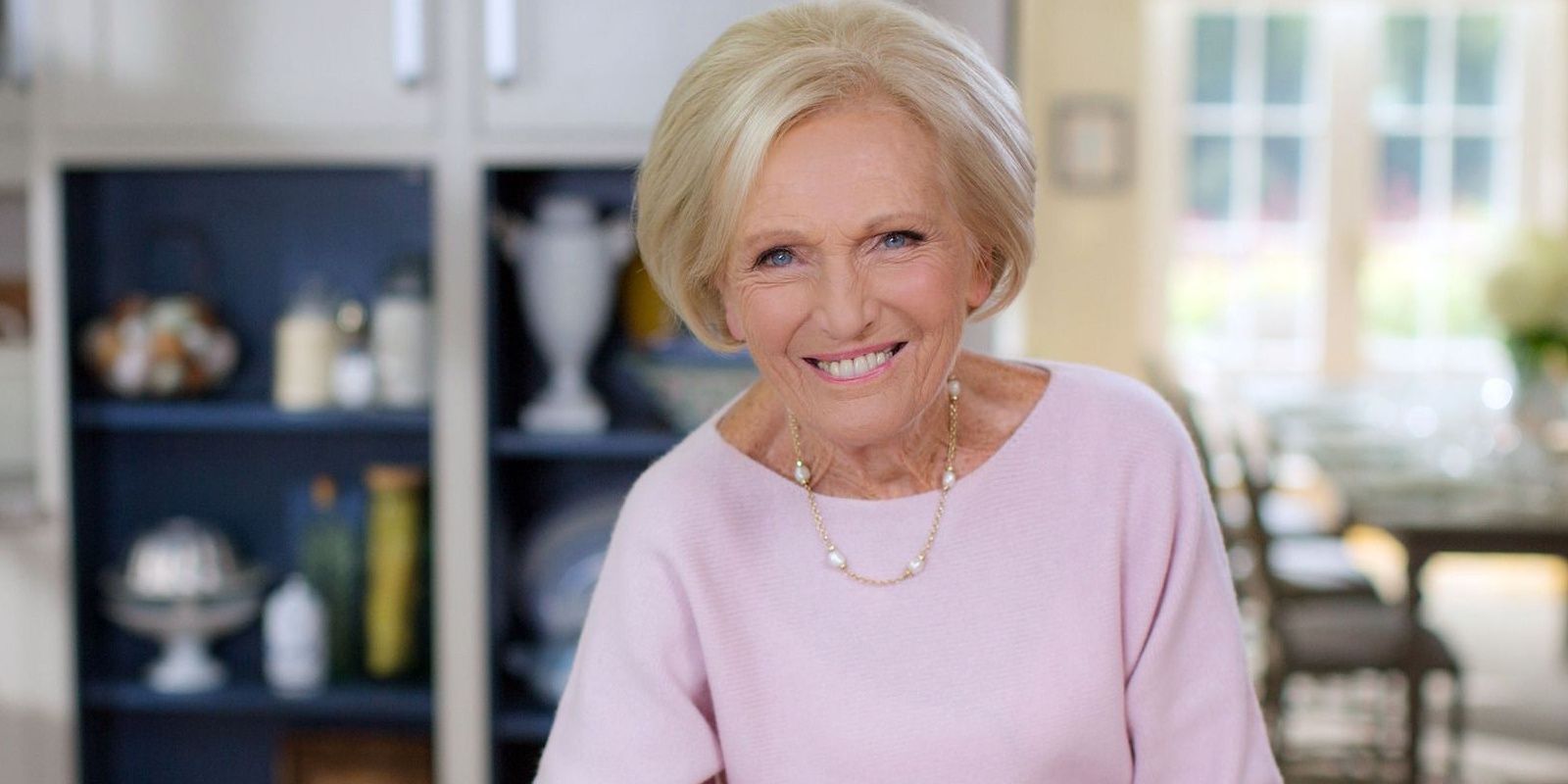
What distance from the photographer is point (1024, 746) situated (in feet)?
3.79

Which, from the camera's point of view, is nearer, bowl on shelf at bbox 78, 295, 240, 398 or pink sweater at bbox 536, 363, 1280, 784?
pink sweater at bbox 536, 363, 1280, 784

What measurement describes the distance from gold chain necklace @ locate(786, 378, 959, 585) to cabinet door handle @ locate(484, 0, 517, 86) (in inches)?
55.7

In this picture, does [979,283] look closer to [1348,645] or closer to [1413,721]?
[1348,645]

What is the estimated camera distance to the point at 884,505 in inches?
48.6

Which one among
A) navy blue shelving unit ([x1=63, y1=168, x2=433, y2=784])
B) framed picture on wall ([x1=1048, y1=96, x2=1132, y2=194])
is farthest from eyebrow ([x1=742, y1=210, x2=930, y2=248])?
framed picture on wall ([x1=1048, y1=96, x2=1132, y2=194])

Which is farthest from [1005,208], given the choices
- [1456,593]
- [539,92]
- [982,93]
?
[1456,593]

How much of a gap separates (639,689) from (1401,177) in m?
6.01

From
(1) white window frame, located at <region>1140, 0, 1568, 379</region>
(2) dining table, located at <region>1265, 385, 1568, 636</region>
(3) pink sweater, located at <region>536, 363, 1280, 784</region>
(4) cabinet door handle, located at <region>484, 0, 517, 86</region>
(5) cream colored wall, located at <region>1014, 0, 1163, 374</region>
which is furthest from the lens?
(1) white window frame, located at <region>1140, 0, 1568, 379</region>

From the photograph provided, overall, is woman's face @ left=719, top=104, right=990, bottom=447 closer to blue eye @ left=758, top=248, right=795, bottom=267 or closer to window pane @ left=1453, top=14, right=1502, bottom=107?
blue eye @ left=758, top=248, right=795, bottom=267

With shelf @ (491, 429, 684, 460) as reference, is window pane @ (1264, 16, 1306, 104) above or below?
above

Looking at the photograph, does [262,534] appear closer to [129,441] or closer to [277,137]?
[129,441]

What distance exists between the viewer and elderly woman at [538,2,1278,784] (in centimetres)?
108

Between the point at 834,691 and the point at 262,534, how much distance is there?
2046mm

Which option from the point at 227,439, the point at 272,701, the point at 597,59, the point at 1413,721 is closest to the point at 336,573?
the point at 272,701
